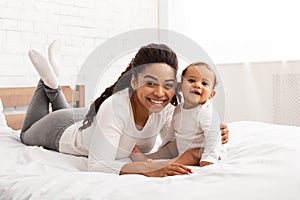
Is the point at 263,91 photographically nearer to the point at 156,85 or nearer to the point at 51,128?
the point at 51,128

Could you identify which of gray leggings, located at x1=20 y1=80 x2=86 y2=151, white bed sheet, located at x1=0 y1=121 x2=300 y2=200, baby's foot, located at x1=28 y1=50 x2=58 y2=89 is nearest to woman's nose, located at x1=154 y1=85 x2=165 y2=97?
white bed sheet, located at x1=0 y1=121 x2=300 y2=200

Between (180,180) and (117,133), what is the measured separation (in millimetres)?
281

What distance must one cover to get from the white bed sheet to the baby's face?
202 millimetres

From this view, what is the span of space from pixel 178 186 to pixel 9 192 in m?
0.46

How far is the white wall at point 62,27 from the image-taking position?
265cm

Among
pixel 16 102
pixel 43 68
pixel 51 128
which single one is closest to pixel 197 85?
pixel 51 128

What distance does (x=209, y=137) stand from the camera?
131 cm

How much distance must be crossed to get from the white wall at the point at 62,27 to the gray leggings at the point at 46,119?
0.68 m

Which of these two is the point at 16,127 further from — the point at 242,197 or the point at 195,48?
the point at 242,197

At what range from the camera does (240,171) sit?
1.10 meters

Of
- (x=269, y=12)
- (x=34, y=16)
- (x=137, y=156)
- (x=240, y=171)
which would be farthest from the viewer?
(x=269, y=12)

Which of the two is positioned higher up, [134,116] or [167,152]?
[134,116]

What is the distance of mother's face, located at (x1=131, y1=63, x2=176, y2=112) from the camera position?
121 cm

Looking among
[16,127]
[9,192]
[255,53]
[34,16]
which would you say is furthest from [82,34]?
[9,192]
